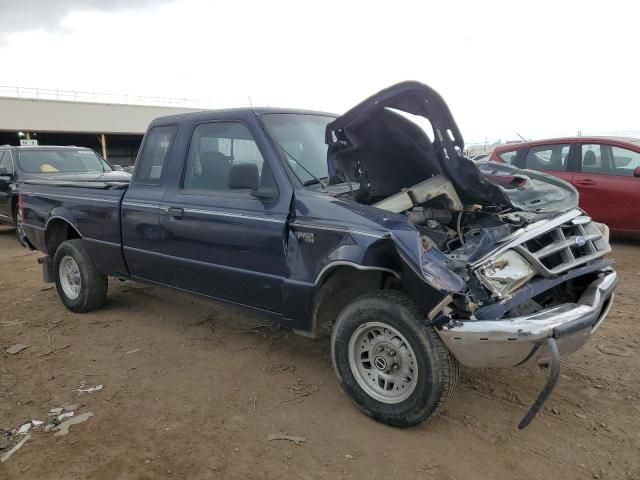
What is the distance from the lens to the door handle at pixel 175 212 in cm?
404

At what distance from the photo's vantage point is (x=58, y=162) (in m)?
9.62

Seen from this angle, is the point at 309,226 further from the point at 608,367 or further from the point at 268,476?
the point at 608,367

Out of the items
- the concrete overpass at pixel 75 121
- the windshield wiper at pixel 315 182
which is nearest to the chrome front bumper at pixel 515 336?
the windshield wiper at pixel 315 182

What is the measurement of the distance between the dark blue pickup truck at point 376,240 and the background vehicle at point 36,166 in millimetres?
5514

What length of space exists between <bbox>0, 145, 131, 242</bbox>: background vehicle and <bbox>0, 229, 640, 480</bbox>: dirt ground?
520cm

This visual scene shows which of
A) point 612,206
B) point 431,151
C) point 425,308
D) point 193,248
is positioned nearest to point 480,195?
point 431,151

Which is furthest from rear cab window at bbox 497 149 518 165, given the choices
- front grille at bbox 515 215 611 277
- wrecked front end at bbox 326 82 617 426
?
front grille at bbox 515 215 611 277

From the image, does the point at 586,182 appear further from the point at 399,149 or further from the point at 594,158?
the point at 399,149

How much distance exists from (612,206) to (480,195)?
4.88m

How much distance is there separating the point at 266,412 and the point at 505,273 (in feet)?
5.63

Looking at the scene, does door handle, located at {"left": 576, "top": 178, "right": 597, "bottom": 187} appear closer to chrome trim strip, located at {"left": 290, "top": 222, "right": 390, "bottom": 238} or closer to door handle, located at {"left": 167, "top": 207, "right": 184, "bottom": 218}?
chrome trim strip, located at {"left": 290, "top": 222, "right": 390, "bottom": 238}

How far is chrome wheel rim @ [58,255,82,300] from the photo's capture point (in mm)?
5340

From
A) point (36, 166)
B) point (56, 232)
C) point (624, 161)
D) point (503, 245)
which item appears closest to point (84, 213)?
point (56, 232)

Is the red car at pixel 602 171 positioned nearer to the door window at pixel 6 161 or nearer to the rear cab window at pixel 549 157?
the rear cab window at pixel 549 157
